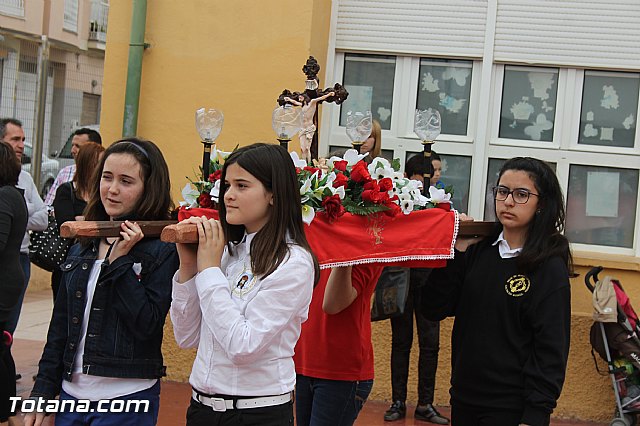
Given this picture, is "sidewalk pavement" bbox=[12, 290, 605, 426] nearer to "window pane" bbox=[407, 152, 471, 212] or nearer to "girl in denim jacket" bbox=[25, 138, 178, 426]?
"window pane" bbox=[407, 152, 471, 212]

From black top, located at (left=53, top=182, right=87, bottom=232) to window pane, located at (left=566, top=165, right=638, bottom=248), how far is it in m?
3.99

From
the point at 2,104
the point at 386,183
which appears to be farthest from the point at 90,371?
the point at 2,104

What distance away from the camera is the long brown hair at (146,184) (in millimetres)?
3811

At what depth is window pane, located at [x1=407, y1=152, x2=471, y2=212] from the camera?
815cm

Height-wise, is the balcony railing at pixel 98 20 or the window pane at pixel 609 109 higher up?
the balcony railing at pixel 98 20

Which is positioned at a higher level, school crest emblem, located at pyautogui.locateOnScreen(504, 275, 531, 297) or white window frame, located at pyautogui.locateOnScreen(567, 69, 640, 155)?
white window frame, located at pyautogui.locateOnScreen(567, 69, 640, 155)

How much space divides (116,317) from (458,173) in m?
4.93

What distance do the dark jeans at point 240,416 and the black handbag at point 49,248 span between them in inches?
161

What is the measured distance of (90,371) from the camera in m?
3.65

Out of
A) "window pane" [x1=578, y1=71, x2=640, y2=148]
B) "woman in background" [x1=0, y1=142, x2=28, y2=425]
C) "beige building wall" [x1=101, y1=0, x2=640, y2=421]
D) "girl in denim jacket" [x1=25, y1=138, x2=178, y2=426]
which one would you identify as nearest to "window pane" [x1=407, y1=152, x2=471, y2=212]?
"window pane" [x1=578, y1=71, x2=640, y2=148]

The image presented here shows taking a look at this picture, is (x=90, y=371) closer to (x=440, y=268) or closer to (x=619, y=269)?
(x=440, y=268)

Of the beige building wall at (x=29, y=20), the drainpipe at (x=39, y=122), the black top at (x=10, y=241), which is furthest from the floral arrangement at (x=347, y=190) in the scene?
the beige building wall at (x=29, y=20)

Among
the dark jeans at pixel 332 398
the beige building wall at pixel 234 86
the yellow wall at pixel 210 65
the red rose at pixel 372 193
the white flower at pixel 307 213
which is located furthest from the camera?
the yellow wall at pixel 210 65

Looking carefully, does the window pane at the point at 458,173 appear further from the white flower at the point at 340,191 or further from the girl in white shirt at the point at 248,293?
the girl in white shirt at the point at 248,293
